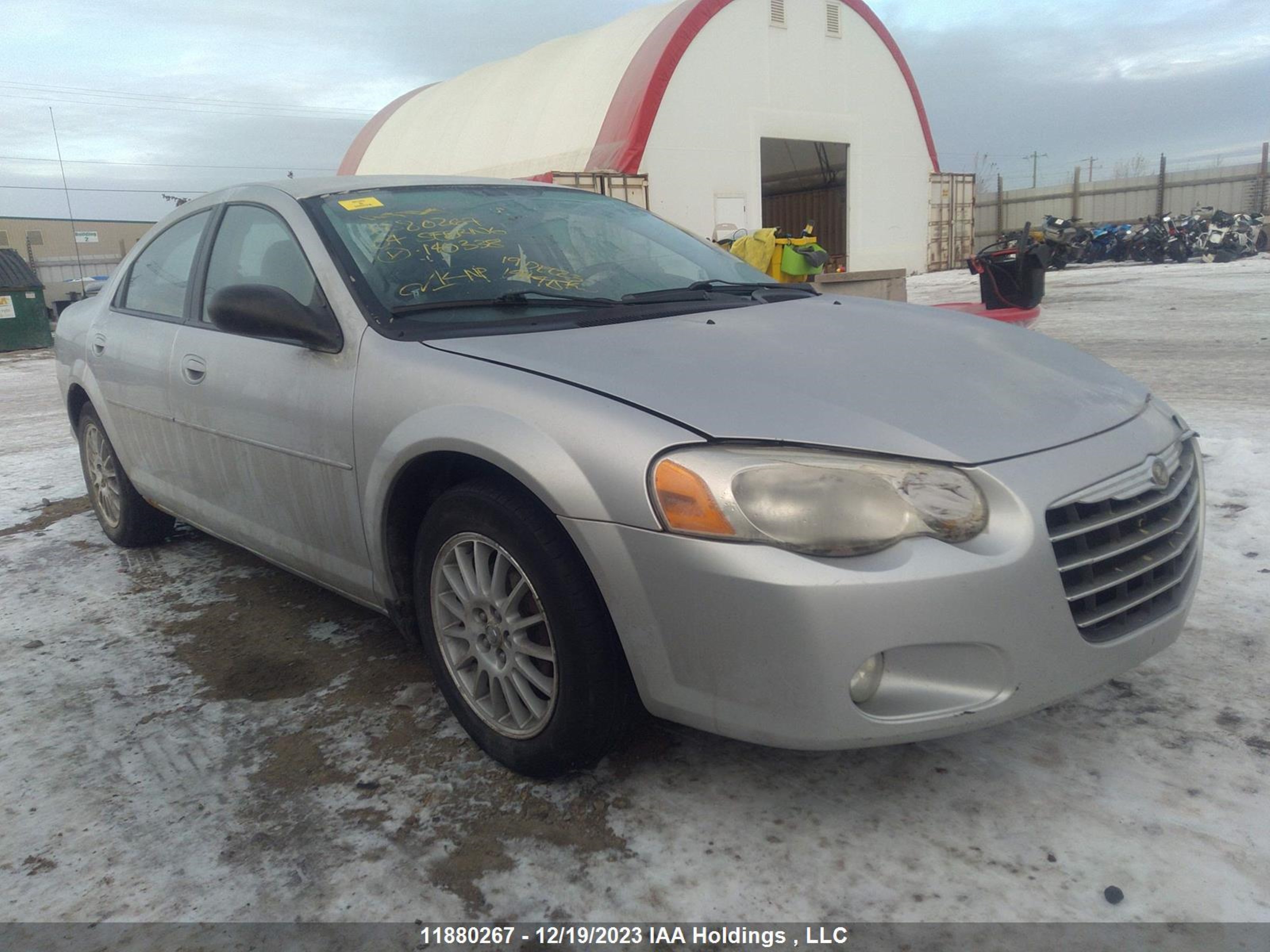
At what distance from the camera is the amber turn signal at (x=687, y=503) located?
A: 1879 millimetres

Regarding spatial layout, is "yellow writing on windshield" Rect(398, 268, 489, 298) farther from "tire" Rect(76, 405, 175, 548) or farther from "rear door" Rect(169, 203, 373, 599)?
"tire" Rect(76, 405, 175, 548)

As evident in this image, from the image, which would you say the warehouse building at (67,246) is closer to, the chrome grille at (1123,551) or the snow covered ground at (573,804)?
the snow covered ground at (573,804)

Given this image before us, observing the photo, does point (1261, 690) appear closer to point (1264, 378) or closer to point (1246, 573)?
point (1246, 573)

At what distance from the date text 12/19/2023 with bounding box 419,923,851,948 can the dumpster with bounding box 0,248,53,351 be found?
19.8m

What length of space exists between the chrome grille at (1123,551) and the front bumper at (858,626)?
0.15 feet

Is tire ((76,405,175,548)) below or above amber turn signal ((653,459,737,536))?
below

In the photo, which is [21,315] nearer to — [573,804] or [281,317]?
[281,317]

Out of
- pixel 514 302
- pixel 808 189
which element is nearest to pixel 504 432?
pixel 514 302

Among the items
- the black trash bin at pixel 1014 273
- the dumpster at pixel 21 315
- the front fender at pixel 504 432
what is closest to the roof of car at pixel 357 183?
the front fender at pixel 504 432

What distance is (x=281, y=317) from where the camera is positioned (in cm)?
267

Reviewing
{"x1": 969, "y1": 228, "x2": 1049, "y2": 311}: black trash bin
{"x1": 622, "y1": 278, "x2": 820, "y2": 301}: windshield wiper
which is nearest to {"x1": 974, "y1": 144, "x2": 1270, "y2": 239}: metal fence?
{"x1": 969, "y1": 228, "x2": 1049, "y2": 311}: black trash bin

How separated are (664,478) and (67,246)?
158ft

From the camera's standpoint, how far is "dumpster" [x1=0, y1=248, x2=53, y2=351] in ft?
59.0

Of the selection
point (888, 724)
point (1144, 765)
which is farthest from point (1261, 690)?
point (888, 724)
